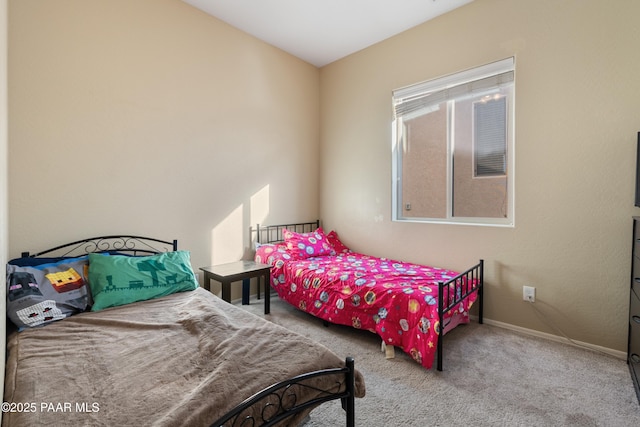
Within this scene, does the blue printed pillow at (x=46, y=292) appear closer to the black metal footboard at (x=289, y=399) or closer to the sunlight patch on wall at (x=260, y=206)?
the black metal footboard at (x=289, y=399)

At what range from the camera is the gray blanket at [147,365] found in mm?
1003

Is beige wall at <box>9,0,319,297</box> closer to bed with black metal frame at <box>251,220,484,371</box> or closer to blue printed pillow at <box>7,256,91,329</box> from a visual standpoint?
bed with black metal frame at <box>251,220,484,371</box>

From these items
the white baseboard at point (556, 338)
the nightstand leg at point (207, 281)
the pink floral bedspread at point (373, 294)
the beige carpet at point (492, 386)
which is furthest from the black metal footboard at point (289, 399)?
the white baseboard at point (556, 338)

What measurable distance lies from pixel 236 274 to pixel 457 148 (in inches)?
96.3

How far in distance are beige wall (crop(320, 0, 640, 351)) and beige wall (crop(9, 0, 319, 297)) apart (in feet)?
5.53

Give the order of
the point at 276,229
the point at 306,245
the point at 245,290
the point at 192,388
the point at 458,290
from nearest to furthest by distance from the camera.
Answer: the point at 192,388 → the point at 458,290 → the point at 245,290 → the point at 306,245 → the point at 276,229

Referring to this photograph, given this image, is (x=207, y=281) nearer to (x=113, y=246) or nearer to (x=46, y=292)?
(x=113, y=246)

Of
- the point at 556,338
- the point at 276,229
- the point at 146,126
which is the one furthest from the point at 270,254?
the point at 556,338

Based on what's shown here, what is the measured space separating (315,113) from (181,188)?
2.07 meters

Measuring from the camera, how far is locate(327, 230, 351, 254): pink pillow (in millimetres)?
3734

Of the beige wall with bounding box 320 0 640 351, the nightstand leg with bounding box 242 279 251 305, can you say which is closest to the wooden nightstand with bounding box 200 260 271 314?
the nightstand leg with bounding box 242 279 251 305

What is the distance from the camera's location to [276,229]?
3684mm

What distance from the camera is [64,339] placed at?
153 cm

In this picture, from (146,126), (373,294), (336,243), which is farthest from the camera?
(336,243)
